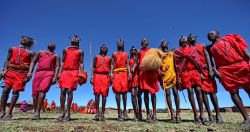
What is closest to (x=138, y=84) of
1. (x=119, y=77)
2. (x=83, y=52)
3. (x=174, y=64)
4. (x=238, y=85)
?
(x=119, y=77)

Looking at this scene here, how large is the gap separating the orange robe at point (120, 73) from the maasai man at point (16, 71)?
9.35ft

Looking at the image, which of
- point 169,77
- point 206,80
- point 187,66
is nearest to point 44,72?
point 169,77

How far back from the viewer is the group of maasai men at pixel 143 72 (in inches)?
293

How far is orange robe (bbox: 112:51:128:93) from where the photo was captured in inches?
341

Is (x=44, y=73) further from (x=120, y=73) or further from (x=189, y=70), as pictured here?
(x=189, y=70)

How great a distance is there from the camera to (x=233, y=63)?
7.38 metres

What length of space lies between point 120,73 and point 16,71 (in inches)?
137

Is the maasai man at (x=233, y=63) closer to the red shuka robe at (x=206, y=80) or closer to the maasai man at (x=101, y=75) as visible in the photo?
the red shuka robe at (x=206, y=80)

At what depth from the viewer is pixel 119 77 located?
877cm

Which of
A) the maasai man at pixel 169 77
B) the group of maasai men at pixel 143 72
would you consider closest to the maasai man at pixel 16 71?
the group of maasai men at pixel 143 72

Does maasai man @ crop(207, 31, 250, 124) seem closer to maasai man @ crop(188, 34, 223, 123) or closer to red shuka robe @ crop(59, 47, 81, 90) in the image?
maasai man @ crop(188, 34, 223, 123)

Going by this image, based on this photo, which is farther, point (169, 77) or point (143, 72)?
point (143, 72)

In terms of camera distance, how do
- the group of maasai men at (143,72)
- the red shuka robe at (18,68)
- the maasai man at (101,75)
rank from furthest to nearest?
the maasai man at (101,75) → the red shuka robe at (18,68) → the group of maasai men at (143,72)

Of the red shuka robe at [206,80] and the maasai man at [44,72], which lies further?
the maasai man at [44,72]
